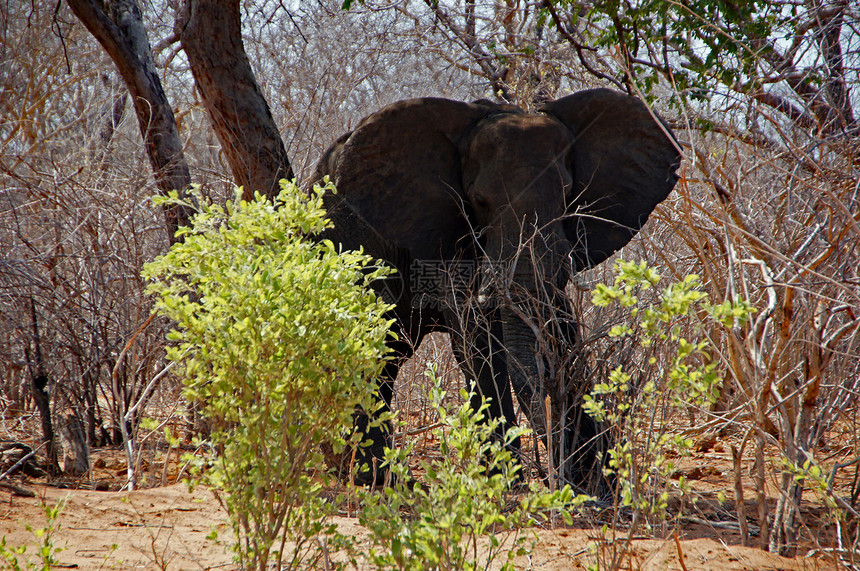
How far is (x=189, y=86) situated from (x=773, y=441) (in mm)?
11885

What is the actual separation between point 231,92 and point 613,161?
286 cm

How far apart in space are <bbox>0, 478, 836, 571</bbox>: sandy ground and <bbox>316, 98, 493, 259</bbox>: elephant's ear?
2.17 m

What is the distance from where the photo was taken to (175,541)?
346 centimetres

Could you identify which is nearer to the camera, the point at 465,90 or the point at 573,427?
the point at 573,427

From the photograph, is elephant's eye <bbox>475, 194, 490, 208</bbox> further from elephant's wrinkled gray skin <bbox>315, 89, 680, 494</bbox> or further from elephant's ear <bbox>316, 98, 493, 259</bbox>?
elephant's ear <bbox>316, 98, 493, 259</bbox>

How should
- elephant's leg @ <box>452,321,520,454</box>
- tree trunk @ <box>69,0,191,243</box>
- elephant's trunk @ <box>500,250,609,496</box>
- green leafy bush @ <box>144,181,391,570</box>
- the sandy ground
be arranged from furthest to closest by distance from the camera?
tree trunk @ <box>69,0,191,243</box>
elephant's leg @ <box>452,321,520,454</box>
elephant's trunk @ <box>500,250,609,496</box>
the sandy ground
green leafy bush @ <box>144,181,391,570</box>

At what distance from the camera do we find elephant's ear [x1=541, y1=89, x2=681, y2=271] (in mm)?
5328

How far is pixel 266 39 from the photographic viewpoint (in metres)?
13.1

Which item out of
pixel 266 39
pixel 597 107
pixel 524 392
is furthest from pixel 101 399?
pixel 266 39

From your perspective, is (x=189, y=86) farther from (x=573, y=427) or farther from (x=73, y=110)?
(x=573, y=427)

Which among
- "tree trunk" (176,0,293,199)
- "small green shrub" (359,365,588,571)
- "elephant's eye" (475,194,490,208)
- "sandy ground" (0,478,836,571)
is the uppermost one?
"tree trunk" (176,0,293,199)

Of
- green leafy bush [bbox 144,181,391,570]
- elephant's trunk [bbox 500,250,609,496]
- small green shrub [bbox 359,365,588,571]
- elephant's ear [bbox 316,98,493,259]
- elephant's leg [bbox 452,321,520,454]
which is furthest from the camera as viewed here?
elephant's ear [bbox 316,98,493,259]

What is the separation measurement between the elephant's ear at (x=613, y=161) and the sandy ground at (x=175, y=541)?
2.22 metres

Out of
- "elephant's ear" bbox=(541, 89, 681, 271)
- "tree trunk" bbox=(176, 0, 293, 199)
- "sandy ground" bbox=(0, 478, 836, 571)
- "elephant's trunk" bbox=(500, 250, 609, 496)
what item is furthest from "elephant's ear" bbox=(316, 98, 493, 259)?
"sandy ground" bbox=(0, 478, 836, 571)
